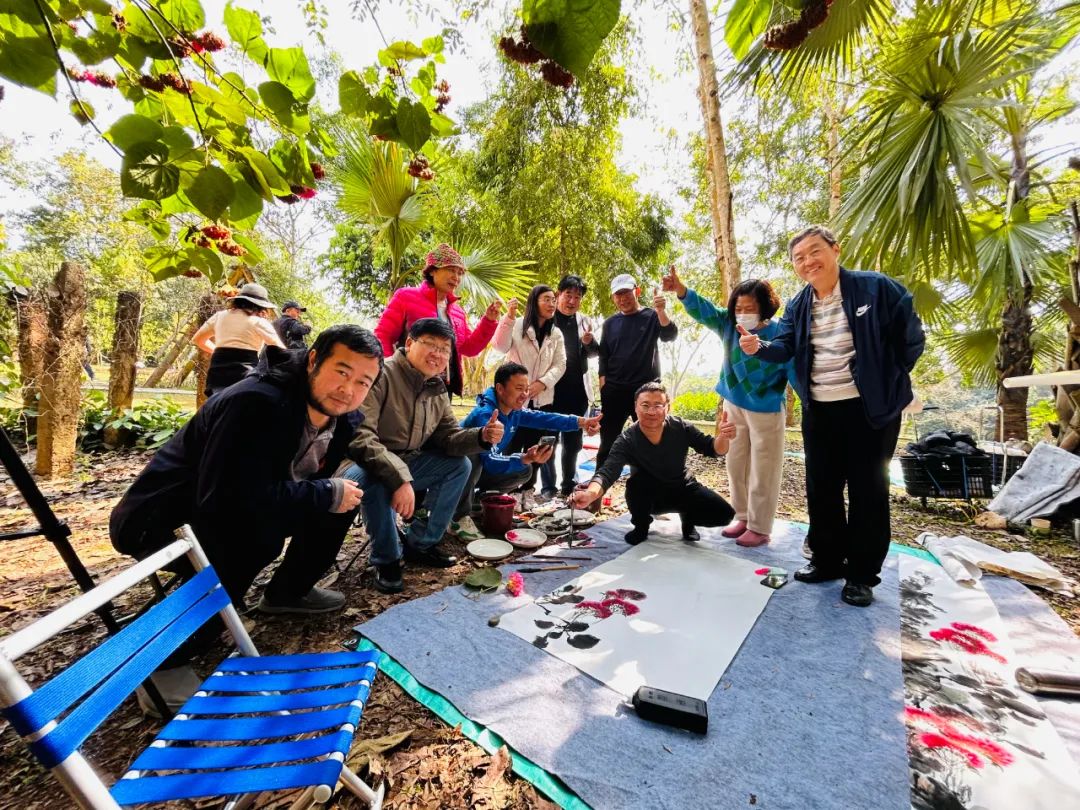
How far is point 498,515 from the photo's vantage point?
9.47 feet

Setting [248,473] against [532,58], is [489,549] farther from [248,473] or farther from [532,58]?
[532,58]

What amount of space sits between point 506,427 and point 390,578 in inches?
48.0

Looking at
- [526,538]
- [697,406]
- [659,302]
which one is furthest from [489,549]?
[697,406]

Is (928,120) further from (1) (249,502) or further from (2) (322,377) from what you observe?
(1) (249,502)

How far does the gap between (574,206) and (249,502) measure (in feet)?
21.0

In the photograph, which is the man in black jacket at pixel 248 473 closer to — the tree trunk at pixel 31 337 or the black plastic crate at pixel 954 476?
the tree trunk at pixel 31 337

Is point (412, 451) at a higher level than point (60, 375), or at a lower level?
lower

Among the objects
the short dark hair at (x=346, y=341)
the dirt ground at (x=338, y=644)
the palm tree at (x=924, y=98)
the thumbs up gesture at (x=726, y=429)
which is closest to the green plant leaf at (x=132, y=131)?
the short dark hair at (x=346, y=341)

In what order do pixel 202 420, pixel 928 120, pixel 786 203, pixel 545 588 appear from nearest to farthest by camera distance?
pixel 202 420
pixel 545 588
pixel 928 120
pixel 786 203

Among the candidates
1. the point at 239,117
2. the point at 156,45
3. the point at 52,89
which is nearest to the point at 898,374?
the point at 239,117

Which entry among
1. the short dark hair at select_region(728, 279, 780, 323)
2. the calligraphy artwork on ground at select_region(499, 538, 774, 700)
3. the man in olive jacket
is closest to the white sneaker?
the man in olive jacket

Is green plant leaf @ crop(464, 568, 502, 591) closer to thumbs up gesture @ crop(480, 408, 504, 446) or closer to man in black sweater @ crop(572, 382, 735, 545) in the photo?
thumbs up gesture @ crop(480, 408, 504, 446)

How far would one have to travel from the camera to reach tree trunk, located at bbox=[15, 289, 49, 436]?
3.82 m

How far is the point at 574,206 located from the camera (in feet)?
22.0
